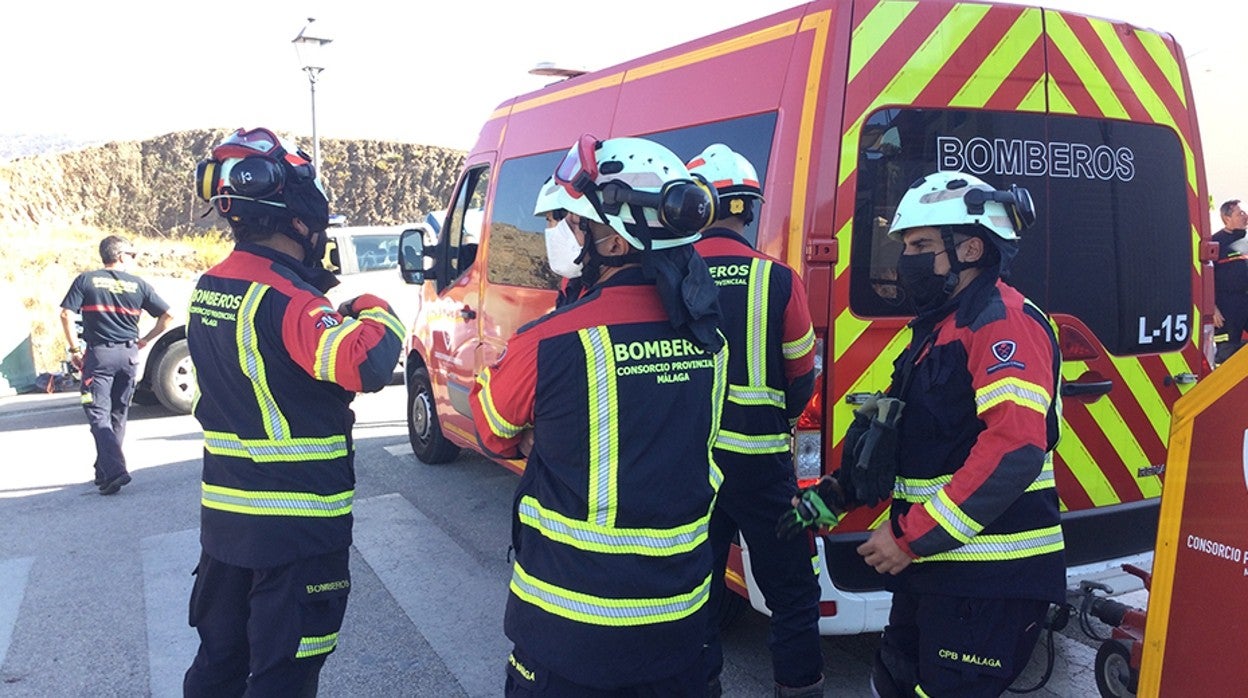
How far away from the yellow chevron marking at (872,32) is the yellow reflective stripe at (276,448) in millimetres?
2052

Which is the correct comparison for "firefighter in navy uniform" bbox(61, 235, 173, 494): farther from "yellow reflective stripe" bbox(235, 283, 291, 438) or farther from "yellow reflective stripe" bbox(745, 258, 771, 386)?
"yellow reflective stripe" bbox(745, 258, 771, 386)

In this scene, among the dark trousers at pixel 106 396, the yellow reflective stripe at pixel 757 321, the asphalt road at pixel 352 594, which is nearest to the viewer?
the yellow reflective stripe at pixel 757 321

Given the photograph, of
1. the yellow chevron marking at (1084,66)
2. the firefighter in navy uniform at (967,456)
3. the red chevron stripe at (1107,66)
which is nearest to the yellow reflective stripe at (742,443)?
the firefighter in navy uniform at (967,456)

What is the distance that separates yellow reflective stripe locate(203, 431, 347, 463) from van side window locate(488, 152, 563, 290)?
2034 millimetres

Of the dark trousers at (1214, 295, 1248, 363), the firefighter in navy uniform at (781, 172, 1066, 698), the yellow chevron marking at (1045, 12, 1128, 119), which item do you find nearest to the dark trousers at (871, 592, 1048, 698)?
the firefighter in navy uniform at (781, 172, 1066, 698)

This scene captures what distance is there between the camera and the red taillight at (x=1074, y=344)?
3.33m

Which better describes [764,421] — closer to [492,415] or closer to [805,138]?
[805,138]

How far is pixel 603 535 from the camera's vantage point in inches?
71.7

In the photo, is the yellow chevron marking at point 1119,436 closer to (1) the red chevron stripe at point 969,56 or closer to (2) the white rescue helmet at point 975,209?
(1) the red chevron stripe at point 969,56

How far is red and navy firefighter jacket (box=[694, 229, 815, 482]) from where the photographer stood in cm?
293

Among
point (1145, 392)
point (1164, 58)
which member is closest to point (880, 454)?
point (1145, 392)

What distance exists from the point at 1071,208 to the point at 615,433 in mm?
2384

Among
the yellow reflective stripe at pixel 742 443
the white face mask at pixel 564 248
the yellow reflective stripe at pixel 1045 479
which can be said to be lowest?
the yellow reflective stripe at pixel 742 443

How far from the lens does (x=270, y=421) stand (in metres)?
2.45
